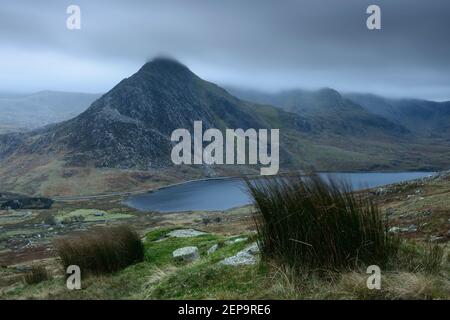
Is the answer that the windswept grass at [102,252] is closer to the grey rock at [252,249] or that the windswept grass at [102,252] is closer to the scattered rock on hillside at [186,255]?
the scattered rock on hillside at [186,255]

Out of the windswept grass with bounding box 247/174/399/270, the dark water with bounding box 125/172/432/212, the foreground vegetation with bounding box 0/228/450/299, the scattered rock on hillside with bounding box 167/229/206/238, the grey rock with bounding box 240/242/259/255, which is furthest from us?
the dark water with bounding box 125/172/432/212

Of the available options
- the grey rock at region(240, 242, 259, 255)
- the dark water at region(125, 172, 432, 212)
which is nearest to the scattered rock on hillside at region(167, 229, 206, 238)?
the grey rock at region(240, 242, 259, 255)

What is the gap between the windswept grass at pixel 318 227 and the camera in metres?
8.23

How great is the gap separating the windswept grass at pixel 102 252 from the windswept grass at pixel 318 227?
5534 millimetres

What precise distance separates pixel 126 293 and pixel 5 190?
18350 cm

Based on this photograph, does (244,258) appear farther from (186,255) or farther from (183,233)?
(183,233)

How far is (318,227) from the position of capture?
8.41 m

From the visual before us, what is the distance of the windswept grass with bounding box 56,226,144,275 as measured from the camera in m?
12.7

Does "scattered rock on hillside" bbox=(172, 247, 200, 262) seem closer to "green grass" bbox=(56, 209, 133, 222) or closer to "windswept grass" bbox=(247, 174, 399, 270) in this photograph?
"windswept grass" bbox=(247, 174, 399, 270)

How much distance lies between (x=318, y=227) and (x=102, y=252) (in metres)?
6.98

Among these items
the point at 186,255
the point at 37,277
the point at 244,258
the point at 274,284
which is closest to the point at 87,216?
the point at 37,277

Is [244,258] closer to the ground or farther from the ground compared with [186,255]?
farther from the ground

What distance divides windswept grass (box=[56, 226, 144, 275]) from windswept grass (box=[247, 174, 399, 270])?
18.2ft
